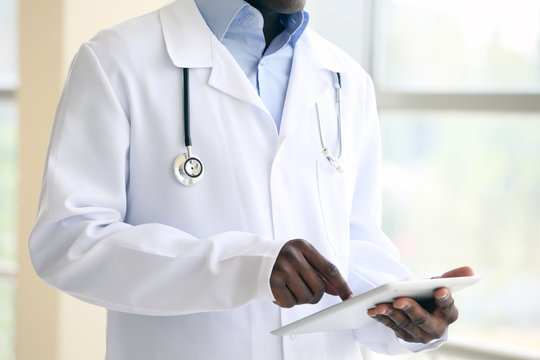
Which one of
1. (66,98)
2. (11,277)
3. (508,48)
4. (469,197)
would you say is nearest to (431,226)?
(469,197)

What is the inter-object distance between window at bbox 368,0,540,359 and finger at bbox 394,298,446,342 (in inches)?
52.0

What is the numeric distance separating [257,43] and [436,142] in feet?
4.56

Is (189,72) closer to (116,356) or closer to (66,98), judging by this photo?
(66,98)

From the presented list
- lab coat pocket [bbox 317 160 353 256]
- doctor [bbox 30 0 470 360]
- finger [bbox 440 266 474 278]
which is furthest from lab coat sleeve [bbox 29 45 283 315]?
finger [bbox 440 266 474 278]

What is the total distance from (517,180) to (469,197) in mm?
179

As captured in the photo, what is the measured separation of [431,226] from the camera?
254cm

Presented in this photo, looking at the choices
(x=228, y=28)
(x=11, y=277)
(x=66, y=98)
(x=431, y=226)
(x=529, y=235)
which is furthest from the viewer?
(x=11, y=277)

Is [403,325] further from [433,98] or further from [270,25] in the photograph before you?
[433,98]

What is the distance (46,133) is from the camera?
2.14 metres

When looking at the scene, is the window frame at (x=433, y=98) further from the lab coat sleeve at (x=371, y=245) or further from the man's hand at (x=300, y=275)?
the man's hand at (x=300, y=275)

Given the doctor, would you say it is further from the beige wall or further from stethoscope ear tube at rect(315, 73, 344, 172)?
the beige wall

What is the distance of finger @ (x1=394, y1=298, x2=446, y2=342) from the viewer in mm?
1041

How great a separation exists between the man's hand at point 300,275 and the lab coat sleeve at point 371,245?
0.37 meters

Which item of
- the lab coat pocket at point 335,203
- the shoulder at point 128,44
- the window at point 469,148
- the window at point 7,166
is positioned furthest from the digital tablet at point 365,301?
the window at point 7,166
